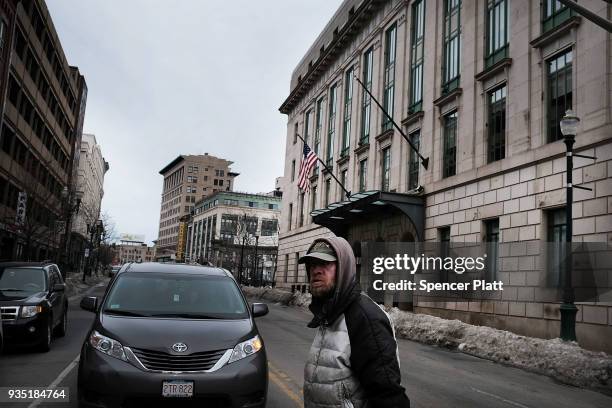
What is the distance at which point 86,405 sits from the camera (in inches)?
199

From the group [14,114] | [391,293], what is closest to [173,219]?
[14,114]

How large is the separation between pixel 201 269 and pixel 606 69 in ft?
46.2

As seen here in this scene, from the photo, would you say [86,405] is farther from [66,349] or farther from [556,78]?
[556,78]

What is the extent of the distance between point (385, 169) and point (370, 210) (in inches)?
120

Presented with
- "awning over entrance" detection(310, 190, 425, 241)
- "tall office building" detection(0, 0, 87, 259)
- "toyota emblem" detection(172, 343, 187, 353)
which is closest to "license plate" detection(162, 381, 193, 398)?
"toyota emblem" detection(172, 343, 187, 353)

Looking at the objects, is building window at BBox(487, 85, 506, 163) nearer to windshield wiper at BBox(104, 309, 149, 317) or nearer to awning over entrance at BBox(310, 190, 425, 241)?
awning over entrance at BBox(310, 190, 425, 241)

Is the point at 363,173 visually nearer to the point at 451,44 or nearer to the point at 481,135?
the point at 451,44

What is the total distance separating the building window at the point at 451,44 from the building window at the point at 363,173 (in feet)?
30.1

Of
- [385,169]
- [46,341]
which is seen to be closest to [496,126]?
[385,169]

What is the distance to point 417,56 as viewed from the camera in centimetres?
2825

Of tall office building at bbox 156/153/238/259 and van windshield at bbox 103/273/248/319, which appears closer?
van windshield at bbox 103/273/248/319

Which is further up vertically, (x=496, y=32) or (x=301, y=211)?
(x=496, y=32)

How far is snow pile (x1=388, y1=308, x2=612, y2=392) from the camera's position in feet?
35.2

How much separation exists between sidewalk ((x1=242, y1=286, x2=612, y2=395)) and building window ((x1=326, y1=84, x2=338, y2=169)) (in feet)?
68.8
